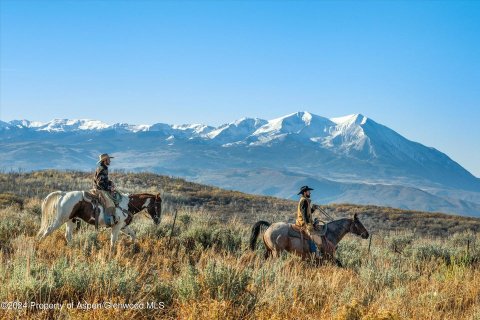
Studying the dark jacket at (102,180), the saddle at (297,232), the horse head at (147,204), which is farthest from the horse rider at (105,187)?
the saddle at (297,232)

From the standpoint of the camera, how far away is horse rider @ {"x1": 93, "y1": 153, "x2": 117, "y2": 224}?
41.7ft

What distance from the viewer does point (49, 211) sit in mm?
12250

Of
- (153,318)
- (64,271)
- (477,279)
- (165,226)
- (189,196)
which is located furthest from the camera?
(189,196)

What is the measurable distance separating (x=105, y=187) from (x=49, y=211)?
5.17 feet

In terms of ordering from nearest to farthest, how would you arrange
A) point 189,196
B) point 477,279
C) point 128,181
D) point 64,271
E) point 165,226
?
point 64,271 < point 477,279 < point 165,226 < point 189,196 < point 128,181

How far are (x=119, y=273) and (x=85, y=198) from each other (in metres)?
6.52

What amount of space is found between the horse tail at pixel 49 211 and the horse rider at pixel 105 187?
3.38 ft

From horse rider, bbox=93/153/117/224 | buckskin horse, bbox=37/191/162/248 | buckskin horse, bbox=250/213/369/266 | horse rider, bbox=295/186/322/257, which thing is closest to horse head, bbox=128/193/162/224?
buckskin horse, bbox=37/191/162/248

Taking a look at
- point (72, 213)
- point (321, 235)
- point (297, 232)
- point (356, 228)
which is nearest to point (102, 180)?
point (72, 213)

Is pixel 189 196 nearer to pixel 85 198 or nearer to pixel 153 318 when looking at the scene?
pixel 85 198

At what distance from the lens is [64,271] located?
6.43 meters

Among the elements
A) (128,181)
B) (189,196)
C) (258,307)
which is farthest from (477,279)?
(128,181)

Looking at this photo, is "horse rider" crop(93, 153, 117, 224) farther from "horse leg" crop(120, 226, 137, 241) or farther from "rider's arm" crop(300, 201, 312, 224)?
"rider's arm" crop(300, 201, 312, 224)

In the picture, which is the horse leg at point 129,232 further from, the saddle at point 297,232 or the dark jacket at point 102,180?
the saddle at point 297,232
